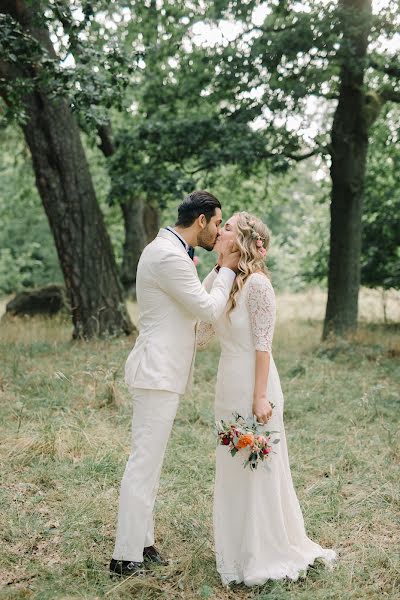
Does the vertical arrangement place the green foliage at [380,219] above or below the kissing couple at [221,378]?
above

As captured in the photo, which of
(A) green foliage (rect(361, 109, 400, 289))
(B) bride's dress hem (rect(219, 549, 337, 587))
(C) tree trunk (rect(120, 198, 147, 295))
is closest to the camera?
(B) bride's dress hem (rect(219, 549, 337, 587))

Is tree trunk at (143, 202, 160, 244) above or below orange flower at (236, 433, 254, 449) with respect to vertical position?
above

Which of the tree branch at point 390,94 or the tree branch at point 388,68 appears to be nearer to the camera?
the tree branch at point 388,68

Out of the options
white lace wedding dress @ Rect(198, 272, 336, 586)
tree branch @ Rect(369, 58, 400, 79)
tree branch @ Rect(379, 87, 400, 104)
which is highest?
tree branch @ Rect(369, 58, 400, 79)

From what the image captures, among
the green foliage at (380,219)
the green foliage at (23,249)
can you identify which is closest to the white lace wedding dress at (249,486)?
the green foliage at (380,219)

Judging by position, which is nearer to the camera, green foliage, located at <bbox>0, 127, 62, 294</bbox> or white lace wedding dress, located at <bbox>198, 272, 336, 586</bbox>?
white lace wedding dress, located at <bbox>198, 272, 336, 586</bbox>

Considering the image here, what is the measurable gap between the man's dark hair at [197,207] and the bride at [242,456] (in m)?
0.14

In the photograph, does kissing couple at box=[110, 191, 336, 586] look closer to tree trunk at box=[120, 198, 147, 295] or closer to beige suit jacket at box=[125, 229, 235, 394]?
beige suit jacket at box=[125, 229, 235, 394]

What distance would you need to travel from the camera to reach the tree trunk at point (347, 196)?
11328 millimetres

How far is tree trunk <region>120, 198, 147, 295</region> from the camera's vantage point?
56.0 feet

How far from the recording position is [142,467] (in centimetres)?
389

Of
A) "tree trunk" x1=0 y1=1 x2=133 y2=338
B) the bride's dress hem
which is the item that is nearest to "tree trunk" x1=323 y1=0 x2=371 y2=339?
"tree trunk" x1=0 y1=1 x2=133 y2=338

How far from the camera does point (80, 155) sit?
35.1ft

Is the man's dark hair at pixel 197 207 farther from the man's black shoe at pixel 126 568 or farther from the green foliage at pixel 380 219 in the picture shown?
the green foliage at pixel 380 219
